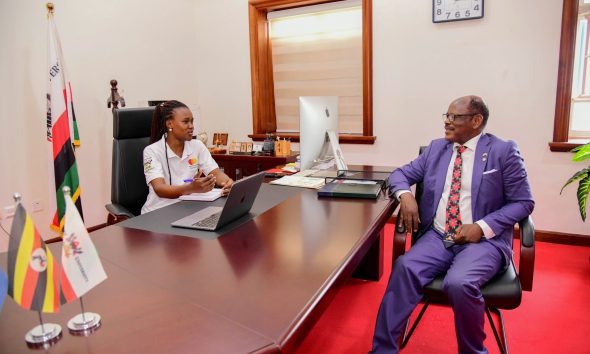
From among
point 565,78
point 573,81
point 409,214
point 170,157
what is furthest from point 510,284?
point 573,81

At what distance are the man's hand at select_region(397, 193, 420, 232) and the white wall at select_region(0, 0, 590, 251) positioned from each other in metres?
1.82

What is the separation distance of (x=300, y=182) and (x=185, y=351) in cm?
154

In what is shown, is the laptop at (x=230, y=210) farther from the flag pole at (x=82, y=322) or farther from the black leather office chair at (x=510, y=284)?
the black leather office chair at (x=510, y=284)

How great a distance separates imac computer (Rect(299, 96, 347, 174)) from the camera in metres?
2.15

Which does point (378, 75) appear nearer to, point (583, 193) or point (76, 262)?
point (583, 193)

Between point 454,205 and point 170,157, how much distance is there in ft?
4.96

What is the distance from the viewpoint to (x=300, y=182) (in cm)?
227

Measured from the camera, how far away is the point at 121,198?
2248mm

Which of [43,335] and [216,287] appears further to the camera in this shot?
[216,287]

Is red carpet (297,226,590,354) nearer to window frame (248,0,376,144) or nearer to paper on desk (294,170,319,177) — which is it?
paper on desk (294,170,319,177)

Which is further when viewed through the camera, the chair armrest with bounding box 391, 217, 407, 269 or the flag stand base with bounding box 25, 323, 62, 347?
the chair armrest with bounding box 391, 217, 407, 269

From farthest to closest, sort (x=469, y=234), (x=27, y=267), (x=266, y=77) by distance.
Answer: (x=266, y=77), (x=469, y=234), (x=27, y=267)

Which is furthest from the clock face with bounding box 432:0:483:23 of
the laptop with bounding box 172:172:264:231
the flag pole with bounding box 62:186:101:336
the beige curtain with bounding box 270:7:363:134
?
the flag pole with bounding box 62:186:101:336

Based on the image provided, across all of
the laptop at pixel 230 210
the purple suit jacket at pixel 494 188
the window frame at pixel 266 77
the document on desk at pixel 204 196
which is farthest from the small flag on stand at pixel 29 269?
the window frame at pixel 266 77
